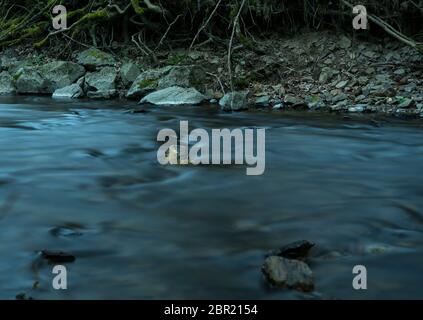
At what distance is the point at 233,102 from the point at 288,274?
573cm

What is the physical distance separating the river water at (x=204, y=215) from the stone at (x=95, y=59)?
448cm

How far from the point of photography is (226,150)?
5.46 metres

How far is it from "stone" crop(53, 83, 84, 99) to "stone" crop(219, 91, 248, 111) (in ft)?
9.94

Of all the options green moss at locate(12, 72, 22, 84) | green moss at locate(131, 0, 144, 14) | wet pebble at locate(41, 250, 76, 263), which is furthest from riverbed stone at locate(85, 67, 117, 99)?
wet pebble at locate(41, 250, 76, 263)

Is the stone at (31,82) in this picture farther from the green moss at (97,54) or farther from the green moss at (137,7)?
the green moss at (137,7)

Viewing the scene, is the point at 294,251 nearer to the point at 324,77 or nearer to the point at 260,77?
the point at 324,77

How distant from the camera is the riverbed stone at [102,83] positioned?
32.0ft

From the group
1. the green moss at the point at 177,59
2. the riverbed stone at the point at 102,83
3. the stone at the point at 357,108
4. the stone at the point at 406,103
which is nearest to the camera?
the stone at the point at 406,103

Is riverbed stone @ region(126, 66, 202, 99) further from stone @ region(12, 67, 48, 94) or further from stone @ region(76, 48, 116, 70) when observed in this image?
stone @ region(12, 67, 48, 94)

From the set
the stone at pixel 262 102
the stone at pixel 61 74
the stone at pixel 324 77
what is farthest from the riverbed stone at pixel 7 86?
the stone at pixel 324 77

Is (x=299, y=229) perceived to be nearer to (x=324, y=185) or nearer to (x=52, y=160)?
(x=324, y=185)

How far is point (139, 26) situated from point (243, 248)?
30.4 ft

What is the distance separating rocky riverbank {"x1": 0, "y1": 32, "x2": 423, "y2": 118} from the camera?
8188 mm
